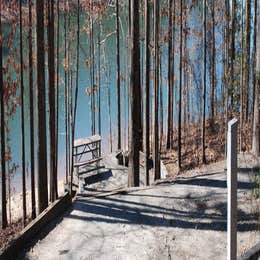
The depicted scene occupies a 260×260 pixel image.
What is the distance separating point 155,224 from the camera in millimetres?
6809

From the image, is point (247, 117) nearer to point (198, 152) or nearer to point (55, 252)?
point (198, 152)

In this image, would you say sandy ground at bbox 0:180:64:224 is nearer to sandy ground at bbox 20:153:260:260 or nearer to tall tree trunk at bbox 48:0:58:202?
tall tree trunk at bbox 48:0:58:202

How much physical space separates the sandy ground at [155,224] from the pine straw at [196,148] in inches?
167

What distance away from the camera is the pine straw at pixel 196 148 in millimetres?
13539

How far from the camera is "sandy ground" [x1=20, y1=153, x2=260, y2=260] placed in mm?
6047

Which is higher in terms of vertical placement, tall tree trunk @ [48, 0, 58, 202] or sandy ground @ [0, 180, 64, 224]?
tall tree trunk @ [48, 0, 58, 202]

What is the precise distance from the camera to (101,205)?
301 inches

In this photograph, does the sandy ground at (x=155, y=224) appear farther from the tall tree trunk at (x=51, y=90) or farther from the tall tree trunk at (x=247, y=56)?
the tall tree trunk at (x=247, y=56)

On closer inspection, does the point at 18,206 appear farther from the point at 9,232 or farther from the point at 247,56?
the point at 247,56

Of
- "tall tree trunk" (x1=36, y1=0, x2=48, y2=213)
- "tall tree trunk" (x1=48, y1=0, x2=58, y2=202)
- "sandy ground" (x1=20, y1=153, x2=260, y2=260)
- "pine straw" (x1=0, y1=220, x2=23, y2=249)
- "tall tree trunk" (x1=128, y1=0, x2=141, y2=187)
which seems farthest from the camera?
"pine straw" (x1=0, y1=220, x2=23, y2=249)

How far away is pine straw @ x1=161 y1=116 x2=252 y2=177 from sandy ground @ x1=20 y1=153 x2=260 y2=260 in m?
4.24

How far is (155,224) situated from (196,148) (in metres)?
8.87

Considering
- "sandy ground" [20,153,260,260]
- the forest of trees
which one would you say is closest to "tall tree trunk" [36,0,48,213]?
the forest of trees

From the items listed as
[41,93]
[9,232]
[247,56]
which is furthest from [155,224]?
[247,56]
